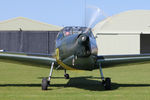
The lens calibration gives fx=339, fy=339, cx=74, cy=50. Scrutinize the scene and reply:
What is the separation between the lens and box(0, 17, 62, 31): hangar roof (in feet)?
182

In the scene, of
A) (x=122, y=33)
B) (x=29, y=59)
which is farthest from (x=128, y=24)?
(x=29, y=59)

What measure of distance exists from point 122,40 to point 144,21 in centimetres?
454

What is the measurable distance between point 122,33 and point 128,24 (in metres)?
2.11

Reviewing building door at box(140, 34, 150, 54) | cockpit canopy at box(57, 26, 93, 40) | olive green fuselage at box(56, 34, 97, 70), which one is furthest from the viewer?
building door at box(140, 34, 150, 54)

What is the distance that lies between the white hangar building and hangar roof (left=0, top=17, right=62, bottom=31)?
1567cm

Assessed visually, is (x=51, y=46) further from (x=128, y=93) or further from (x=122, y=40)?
(x=128, y=93)

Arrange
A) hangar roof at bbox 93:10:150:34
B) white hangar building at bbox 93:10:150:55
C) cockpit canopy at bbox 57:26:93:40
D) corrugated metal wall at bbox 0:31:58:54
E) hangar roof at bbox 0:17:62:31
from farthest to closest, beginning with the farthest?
hangar roof at bbox 0:17:62:31 < corrugated metal wall at bbox 0:31:58:54 < hangar roof at bbox 93:10:150:34 < white hangar building at bbox 93:10:150:55 < cockpit canopy at bbox 57:26:93:40

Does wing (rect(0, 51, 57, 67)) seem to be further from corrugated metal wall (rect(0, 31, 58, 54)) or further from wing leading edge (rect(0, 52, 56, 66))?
corrugated metal wall (rect(0, 31, 58, 54))

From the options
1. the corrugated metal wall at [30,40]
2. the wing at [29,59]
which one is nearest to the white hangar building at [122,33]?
the corrugated metal wall at [30,40]

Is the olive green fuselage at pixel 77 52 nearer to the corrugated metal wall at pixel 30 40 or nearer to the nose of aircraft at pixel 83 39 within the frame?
the nose of aircraft at pixel 83 39

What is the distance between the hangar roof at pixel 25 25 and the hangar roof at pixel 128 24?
15.1 m

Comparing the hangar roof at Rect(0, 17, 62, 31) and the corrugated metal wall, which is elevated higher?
the hangar roof at Rect(0, 17, 62, 31)

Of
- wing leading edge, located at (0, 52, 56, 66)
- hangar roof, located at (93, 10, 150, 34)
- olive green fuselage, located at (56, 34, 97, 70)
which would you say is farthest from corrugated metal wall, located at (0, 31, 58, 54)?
olive green fuselage, located at (56, 34, 97, 70)

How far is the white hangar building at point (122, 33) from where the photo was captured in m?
39.7
